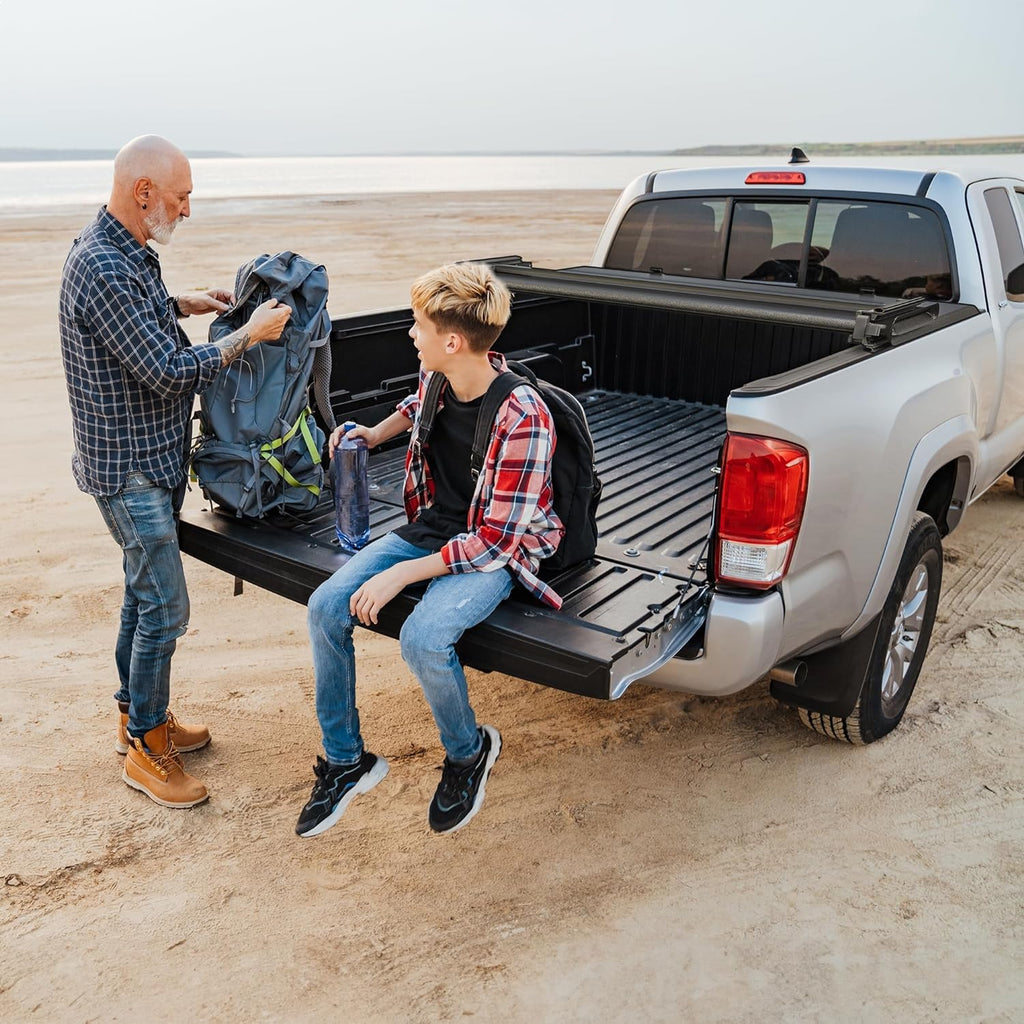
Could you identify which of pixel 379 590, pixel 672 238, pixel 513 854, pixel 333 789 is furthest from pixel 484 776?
pixel 672 238

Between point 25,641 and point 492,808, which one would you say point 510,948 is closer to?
point 492,808

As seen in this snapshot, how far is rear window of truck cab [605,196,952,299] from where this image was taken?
4516 mm

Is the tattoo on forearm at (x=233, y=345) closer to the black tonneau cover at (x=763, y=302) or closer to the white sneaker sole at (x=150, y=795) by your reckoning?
the white sneaker sole at (x=150, y=795)

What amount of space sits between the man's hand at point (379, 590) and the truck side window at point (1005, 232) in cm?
306

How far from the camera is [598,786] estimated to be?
3.54m

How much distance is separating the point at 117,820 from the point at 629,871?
5.45ft

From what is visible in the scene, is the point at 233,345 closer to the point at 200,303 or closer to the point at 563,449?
the point at 200,303

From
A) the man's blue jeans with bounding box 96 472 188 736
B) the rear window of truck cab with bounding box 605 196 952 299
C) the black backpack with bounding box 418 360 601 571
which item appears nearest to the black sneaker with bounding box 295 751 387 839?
the man's blue jeans with bounding box 96 472 188 736

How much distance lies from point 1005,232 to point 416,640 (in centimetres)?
351

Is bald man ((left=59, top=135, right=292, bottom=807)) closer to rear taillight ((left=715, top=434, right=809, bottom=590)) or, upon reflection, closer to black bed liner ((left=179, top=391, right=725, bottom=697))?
black bed liner ((left=179, top=391, right=725, bottom=697))

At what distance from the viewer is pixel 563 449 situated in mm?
3113

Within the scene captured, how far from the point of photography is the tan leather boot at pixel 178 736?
12.1 feet

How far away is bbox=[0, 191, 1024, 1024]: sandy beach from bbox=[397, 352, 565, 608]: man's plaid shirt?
0.92 meters

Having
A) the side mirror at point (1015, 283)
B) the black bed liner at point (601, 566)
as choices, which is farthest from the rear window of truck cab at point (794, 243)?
the black bed liner at point (601, 566)
